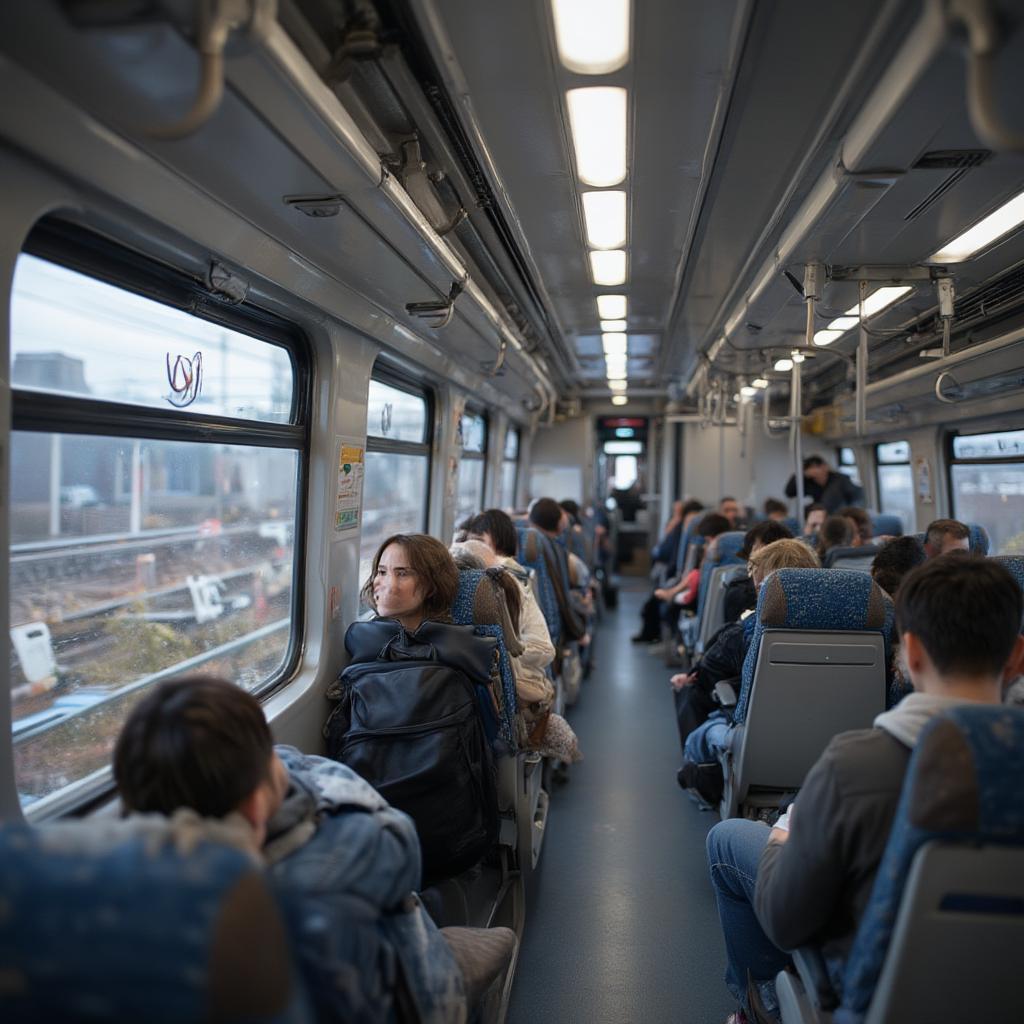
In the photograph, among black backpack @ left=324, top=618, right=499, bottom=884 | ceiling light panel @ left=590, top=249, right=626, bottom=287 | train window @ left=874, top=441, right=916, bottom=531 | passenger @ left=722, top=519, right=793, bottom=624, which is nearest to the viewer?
black backpack @ left=324, top=618, right=499, bottom=884

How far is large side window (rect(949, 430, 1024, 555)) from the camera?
5.97 meters

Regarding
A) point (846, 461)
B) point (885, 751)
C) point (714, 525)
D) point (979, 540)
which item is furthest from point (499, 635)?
point (846, 461)

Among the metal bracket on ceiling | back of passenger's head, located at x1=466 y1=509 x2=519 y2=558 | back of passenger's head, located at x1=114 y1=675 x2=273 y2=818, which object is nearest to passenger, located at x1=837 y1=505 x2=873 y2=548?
back of passenger's head, located at x1=466 y1=509 x2=519 y2=558

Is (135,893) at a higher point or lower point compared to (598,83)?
lower

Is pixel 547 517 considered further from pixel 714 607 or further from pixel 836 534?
pixel 836 534

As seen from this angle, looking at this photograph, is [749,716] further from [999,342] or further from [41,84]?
[41,84]

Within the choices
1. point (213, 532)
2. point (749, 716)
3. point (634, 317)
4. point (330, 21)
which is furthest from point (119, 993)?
point (634, 317)

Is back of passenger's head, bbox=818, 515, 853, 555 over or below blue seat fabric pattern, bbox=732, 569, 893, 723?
over

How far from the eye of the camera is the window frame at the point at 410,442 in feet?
15.1

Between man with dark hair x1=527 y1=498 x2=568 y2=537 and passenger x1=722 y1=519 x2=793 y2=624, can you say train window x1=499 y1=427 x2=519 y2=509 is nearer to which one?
man with dark hair x1=527 y1=498 x2=568 y2=537

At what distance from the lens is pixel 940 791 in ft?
4.63

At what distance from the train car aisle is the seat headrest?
1275 mm

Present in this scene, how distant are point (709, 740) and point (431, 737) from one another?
151cm

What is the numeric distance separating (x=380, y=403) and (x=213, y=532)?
198 centimetres
